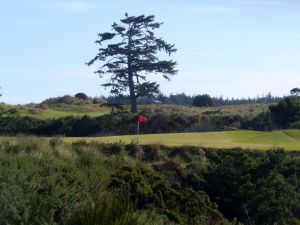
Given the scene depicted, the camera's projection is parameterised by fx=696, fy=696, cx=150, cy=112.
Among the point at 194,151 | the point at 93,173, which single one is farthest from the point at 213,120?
the point at 93,173

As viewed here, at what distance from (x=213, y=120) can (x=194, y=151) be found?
625 inches

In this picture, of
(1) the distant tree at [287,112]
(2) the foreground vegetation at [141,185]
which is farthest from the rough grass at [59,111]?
(2) the foreground vegetation at [141,185]

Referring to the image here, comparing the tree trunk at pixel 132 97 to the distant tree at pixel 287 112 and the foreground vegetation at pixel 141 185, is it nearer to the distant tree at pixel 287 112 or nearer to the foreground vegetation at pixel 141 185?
the distant tree at pixel 287 112

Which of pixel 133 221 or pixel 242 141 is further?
pixel 242 141

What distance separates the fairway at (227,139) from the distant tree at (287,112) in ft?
17.7

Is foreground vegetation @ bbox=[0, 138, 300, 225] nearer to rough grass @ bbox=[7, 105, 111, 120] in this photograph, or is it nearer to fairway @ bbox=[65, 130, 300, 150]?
fairway @ bbox=[65, 130, 300, 150]

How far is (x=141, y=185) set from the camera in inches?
574

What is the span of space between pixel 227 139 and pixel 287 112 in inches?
368

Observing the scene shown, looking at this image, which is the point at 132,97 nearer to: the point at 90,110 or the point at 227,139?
the point at 90,110

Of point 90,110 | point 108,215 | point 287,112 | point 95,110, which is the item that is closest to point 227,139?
point 287,112

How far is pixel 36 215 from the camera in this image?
9875 millimetres

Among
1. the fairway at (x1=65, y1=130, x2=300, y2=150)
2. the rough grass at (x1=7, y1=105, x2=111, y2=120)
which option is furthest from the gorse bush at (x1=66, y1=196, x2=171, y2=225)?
the rough grass at (x1=7, y1=105, x2=111, y2=120)

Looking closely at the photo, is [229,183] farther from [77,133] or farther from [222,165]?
[77,133]

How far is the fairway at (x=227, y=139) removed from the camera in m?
25.1
